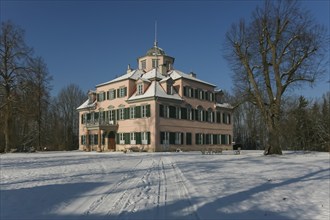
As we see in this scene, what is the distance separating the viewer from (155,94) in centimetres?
3531

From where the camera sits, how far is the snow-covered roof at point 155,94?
118 feet

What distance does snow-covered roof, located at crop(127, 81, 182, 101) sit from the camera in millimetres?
35822

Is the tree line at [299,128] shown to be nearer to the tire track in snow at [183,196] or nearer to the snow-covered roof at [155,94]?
the snow-covered roof at [155,94]

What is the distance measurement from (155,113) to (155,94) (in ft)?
6.70

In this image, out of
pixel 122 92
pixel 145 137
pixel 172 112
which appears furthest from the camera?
pixel 122 92

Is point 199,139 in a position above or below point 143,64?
below

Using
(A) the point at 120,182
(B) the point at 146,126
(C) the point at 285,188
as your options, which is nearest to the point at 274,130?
(B) the point at 146,126

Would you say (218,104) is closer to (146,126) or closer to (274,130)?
(146,126)

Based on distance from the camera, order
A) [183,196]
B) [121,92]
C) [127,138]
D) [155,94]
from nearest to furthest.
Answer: [183,196], [155,94], [127,138], [121,92]

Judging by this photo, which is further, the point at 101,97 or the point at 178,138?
the point at 101,97

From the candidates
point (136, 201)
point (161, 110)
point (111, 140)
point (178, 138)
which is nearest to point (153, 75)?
point (161, 110)

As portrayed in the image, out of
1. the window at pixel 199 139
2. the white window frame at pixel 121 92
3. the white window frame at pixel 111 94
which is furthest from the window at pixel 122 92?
the window at pixel 199 139

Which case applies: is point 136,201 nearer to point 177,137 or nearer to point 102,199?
point 102,199

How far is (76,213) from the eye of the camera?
688 centimetres
